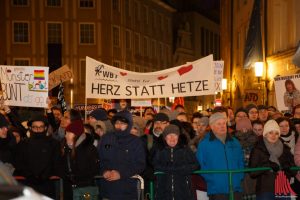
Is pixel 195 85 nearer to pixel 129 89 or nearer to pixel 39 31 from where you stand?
pixel 129 89

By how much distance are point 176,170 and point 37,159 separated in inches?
79.1

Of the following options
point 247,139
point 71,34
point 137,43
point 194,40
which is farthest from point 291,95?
point 194,40

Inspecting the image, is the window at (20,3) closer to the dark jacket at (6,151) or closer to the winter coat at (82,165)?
the dark jacket at (6,151)

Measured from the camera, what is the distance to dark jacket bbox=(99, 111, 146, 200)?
355 inches

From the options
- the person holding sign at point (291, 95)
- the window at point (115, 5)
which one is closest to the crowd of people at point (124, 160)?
the person holding sign at point (291, 95)

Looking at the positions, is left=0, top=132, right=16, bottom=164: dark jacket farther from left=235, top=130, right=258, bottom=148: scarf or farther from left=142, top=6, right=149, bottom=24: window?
left=142, top=6, right=149, bottom=24: window

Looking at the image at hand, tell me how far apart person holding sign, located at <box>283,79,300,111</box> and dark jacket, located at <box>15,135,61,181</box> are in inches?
333

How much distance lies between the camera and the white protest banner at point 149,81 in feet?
50.5

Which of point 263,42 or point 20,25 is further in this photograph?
point 20,25

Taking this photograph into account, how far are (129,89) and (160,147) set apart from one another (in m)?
7.01

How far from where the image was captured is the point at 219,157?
910 centimetres

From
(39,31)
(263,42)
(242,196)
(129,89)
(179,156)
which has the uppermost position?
(39,31)

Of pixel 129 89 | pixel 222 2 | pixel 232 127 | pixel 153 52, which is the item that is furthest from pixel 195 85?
pixel 153 52

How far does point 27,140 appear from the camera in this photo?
9172mm
